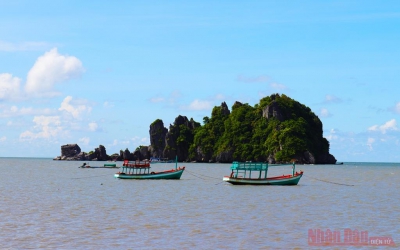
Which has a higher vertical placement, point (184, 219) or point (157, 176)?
point (157, 176)

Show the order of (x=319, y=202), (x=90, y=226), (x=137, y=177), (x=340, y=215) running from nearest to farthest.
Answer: (x=90, y=226)
(x=340, y=215)
(x=319, y=202)
(x=137, y=177)

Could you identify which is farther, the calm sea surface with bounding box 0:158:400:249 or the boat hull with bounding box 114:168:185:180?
the boat hull with bounding box 114:168:185:180

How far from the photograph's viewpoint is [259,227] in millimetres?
32625

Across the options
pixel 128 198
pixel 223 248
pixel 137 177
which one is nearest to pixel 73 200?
pixel 128 198

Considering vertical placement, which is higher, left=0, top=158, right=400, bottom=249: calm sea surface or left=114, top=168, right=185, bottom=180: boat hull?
left=114, top=168, right=185, bottom=180: boat hull

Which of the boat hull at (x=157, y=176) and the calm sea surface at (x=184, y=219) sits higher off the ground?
the boat hull at (x=157, y=176)

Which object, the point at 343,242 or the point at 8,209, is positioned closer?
the point at 343,242

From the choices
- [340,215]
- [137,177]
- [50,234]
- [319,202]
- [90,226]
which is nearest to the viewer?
[50,234]

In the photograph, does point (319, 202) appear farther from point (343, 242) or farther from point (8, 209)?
point (8, 209)

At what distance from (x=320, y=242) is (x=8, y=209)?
24493mm

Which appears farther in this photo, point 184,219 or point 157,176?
point 157,176

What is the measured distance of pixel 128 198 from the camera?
5166cm

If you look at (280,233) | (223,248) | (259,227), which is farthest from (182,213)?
(223,248)

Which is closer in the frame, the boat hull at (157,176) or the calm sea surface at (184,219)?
the calm sea surface at (184,219)
